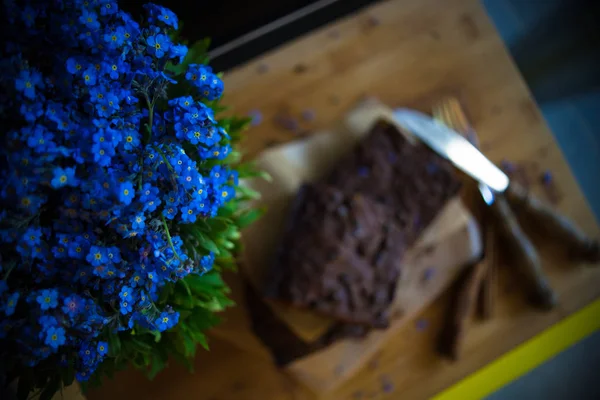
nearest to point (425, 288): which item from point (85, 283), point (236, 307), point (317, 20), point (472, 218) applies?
point (472, 218)

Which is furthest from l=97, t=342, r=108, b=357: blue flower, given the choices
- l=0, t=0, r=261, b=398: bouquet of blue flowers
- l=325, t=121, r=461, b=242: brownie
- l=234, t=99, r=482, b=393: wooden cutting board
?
l=325, t=121, r=461, b=242: brownie

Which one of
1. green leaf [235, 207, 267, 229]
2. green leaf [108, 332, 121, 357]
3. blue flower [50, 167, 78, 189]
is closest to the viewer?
blue flower [50, 167, 78, 189]

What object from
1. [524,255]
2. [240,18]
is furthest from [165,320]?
[524,255]

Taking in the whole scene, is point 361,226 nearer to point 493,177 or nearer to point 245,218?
point 245,218

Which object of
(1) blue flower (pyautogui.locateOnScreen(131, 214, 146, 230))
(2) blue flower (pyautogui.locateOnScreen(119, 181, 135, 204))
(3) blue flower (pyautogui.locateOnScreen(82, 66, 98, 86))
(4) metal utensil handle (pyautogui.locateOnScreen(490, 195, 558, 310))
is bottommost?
(4) metal utensil handle (pyautogui.locateOnScreen(490, 195, 558, 310))

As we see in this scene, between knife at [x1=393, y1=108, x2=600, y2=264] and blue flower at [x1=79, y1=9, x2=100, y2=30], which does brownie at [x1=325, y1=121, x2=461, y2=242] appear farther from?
blue flower at [x1=79, y1=9, x2=100, y2=30]
